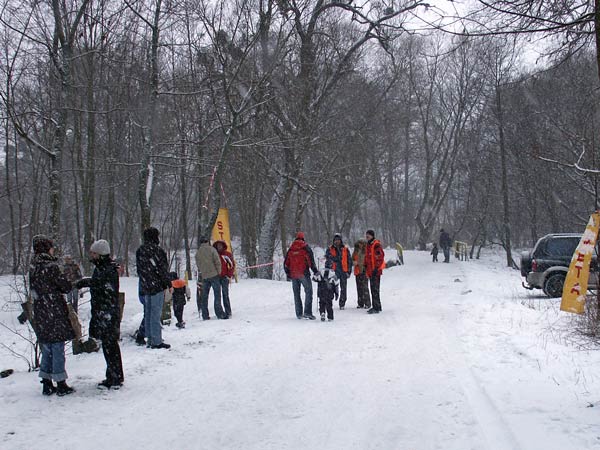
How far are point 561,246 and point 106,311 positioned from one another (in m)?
14.1

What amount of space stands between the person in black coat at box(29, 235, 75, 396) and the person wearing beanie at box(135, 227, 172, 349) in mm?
2225

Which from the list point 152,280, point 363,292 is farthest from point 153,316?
point 363,292

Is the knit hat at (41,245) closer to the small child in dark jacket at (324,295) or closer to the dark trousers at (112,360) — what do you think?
the dark trousers at (112,360)

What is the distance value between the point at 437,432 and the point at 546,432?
3.06 feet

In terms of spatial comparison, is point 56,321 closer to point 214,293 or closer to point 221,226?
point 214,293

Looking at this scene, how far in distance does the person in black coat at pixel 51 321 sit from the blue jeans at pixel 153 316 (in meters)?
2.33

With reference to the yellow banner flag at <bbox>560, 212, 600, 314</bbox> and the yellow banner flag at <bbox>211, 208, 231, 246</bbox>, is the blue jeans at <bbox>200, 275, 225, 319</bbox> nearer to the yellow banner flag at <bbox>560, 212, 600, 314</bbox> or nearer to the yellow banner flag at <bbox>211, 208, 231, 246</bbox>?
the yellow banner flag at <bbox>211, 208, 231, 246</bbox>

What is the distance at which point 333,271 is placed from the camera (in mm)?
13773

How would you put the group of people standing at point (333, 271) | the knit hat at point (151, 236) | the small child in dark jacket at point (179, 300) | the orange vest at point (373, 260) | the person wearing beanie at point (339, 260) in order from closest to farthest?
the knit hat at point (151, 236), the small child in dark jacket at point (179, 300), the group of people standing at point (333, 271), the orange vest at point (373, 260), the person wearing beanie at point (339, 260)

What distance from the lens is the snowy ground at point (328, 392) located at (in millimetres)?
5156

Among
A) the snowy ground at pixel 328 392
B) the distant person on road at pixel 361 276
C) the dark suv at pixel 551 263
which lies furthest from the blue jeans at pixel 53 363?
the dark suv at pixel 551 263

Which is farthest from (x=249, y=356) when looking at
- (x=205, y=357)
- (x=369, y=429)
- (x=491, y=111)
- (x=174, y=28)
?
(x=491, y=111)

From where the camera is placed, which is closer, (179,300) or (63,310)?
(63,310)

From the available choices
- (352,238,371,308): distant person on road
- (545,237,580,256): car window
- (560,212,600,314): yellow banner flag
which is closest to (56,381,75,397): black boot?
(352,238,371,308): distant person on road
